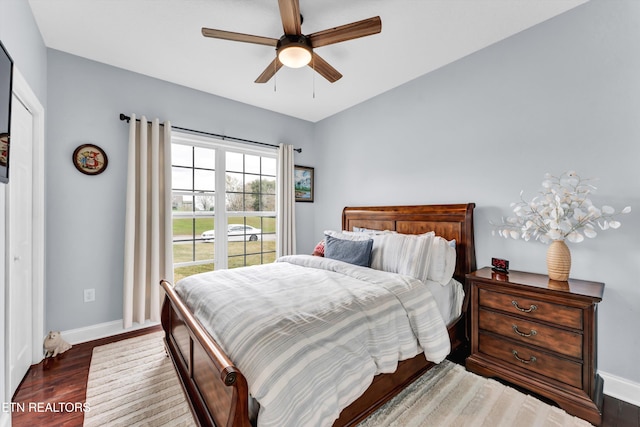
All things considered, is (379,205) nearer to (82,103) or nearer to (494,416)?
(494,416)

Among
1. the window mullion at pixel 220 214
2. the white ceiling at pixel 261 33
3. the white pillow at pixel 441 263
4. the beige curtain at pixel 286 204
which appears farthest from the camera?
the beige curtain at pixel 286 204

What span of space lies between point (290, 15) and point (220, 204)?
2491mm

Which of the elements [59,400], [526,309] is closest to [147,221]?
[59,400]

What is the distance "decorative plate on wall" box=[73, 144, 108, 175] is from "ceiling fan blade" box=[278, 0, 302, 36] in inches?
89.8

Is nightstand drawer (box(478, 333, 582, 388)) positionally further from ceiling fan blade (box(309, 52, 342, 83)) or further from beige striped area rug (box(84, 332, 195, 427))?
ceiling fan blade (box(309, 52, 342, 83))

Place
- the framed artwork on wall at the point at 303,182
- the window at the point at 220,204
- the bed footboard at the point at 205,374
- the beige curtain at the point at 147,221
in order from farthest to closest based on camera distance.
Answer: the framed artwork on wall at the point at 303,182 → the window at the point at 220,204 → the beige curtain at the point at 147,221 → the bed footboard at the point at 205,374

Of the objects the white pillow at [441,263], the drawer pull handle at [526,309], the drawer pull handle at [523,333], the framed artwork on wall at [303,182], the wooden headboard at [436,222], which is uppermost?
the framed artwork on wall at [303,182]

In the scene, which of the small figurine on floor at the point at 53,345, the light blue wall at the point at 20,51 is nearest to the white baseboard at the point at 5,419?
the light blue wall at the point at 20,51

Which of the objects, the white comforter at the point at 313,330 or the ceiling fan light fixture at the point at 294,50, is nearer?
the white comforter at the point at 313,330

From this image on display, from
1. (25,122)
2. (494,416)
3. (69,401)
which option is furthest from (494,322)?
(25,122)

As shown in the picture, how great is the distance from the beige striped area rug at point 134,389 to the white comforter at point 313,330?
606 mm

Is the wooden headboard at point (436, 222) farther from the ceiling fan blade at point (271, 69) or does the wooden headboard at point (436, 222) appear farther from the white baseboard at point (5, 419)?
the white baseboard at point (5, 419)

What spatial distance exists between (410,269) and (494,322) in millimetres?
700

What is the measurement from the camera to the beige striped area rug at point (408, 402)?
1.66 meters
